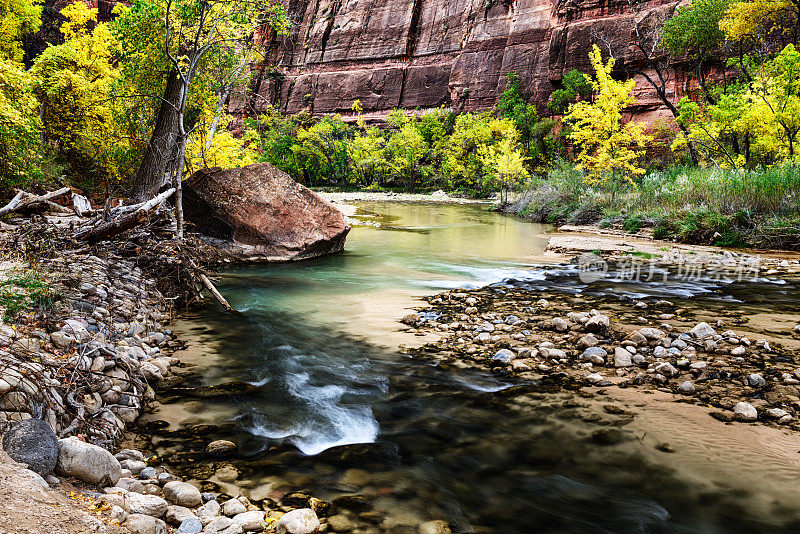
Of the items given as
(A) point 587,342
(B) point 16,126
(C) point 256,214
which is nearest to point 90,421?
(A) point 587,342

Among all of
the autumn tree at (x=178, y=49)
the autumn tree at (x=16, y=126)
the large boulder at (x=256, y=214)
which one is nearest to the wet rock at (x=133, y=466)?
the autumn tree at (x=178, y=49)

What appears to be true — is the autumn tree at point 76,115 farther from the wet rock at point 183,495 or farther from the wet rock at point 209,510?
the wet rock at point 209,510

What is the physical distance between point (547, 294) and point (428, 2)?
7767 cm

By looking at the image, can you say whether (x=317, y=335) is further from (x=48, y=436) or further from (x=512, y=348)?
(x=48, y=436)

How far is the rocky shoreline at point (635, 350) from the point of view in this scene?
13.1 ft

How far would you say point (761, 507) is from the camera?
2.71 m

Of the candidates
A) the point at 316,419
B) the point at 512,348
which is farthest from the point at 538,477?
the point at 512,348

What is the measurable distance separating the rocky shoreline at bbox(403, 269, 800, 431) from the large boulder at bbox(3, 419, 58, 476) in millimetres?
3365

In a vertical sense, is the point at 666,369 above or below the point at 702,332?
below

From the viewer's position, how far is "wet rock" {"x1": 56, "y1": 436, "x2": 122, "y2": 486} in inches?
93.0

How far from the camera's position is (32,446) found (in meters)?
2.26

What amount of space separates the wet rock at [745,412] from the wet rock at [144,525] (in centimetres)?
393

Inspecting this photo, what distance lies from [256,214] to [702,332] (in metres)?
9.09

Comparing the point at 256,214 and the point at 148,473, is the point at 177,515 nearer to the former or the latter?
the point at 148,473
